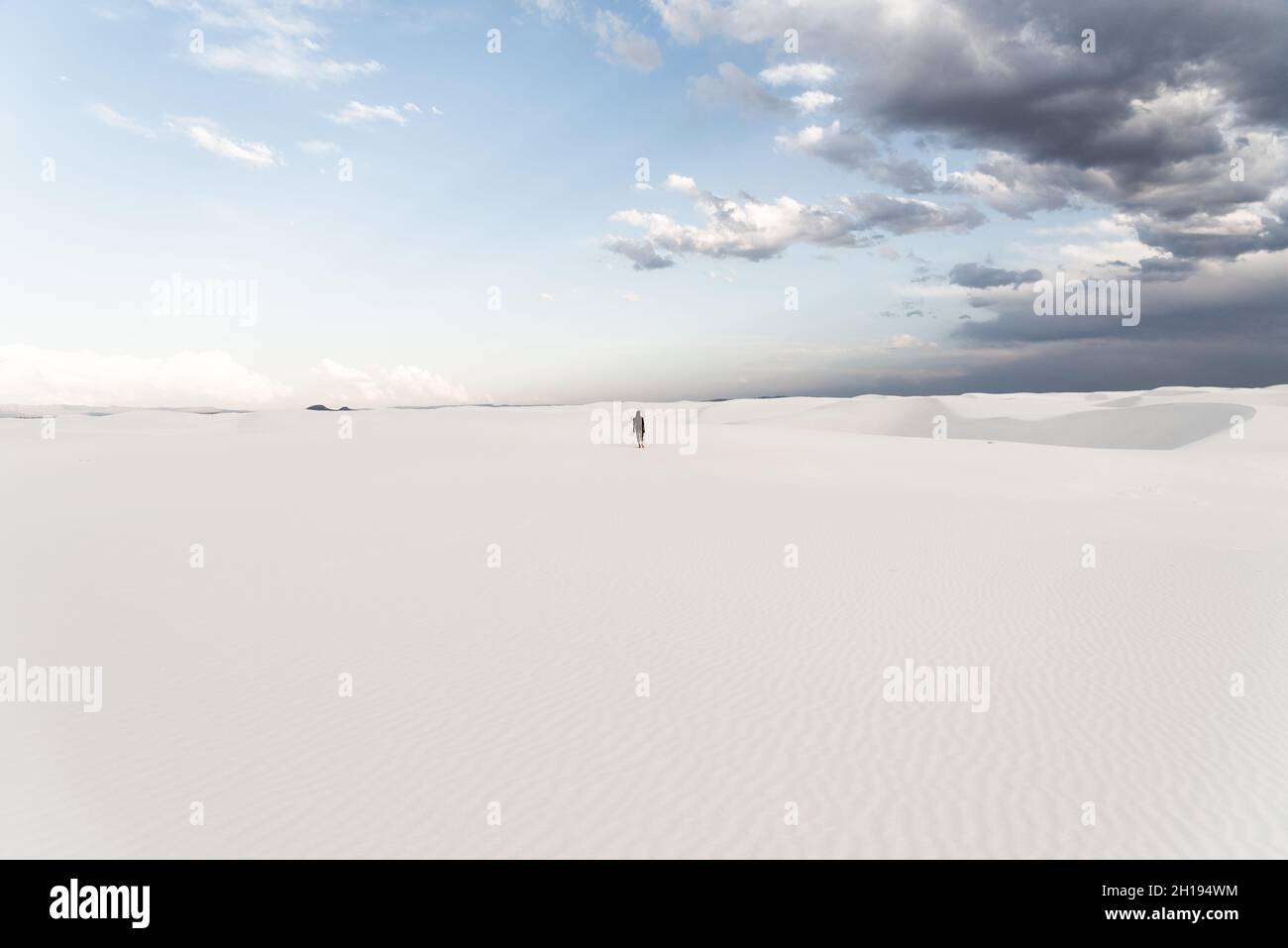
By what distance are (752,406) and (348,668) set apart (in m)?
84.1

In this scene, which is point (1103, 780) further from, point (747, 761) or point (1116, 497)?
point (1116, 497)

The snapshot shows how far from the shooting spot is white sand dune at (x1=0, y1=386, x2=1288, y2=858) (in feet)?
16.2

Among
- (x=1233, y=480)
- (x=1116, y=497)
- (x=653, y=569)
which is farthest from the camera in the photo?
(x=1233, y=480)

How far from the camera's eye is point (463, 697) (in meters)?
6.89

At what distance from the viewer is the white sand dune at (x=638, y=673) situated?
16.2 ft

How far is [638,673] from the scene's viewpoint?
7723mm

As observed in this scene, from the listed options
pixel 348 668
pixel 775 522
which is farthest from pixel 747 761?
pixel 775 522

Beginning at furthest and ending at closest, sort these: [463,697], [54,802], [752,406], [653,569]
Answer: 1. [752,406]
2. [653,569]
3. [463,697]
4. [54,802]
